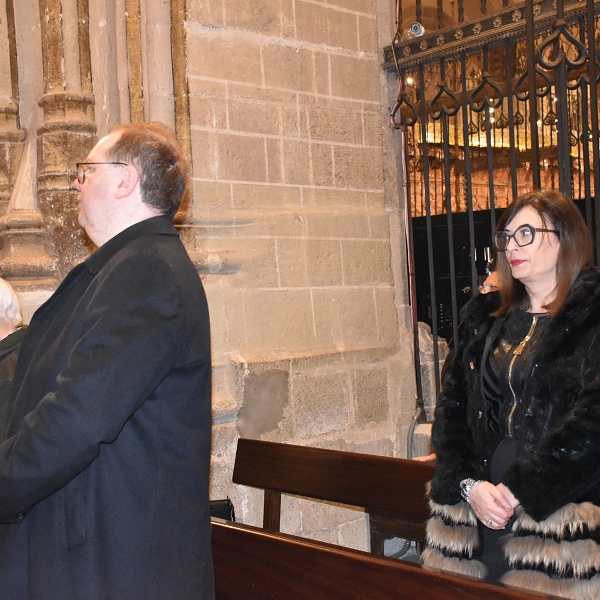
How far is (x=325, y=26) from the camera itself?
4.05 m

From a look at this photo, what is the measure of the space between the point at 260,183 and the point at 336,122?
0.59m

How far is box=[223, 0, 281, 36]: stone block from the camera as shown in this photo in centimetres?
369

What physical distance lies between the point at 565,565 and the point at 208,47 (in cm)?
267

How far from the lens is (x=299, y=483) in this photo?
9.77 feet

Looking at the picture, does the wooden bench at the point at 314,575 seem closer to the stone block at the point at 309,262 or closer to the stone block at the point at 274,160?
the stone block at the point at 309,262

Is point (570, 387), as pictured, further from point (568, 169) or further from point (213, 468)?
point (213, 468)

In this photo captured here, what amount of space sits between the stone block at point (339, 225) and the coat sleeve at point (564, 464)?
2.17 metres

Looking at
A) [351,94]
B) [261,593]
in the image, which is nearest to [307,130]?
[351,94]

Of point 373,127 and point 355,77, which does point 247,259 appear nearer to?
point 373,127

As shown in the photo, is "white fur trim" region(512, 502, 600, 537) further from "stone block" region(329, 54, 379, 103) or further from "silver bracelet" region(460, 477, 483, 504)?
"stone block" region(329, 54, 379, 103)

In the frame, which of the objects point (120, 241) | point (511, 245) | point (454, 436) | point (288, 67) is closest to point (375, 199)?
point (288, 67)

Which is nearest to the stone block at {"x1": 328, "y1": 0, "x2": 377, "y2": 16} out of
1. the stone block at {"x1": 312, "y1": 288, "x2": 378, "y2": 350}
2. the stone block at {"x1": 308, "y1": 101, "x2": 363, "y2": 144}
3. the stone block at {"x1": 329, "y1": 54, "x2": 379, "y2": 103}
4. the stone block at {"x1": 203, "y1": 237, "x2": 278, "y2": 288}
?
the stone block at {"x1": 329, "y1": 54, "x2": 379, "y2": 103}

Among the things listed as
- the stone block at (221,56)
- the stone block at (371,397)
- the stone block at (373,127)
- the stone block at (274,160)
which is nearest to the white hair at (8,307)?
the stone block at (221,56)

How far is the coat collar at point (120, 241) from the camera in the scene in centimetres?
165
